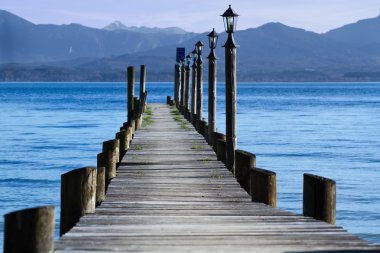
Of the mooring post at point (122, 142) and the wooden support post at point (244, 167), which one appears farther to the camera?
the mooring post at point (122, 142)

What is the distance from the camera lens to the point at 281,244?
7.91 m

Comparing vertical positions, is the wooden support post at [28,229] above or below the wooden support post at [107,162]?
above

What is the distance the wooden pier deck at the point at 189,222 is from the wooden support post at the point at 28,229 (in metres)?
0.76

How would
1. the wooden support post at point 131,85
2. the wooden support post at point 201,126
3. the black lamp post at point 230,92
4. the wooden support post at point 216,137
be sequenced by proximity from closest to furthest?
the black lamp post at point 230,92 → the wooden support post at point 216,137 → the wooden support post at point 201,126 → the wooden support post at point 131,85

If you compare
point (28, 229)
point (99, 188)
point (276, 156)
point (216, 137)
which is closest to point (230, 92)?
point (216, 137)

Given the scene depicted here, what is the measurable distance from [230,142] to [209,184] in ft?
10.0

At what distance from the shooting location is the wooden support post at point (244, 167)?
13.2 m

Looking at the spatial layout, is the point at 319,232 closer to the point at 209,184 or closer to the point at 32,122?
the point at 209,184

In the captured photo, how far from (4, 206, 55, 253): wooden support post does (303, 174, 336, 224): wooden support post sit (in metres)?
3.80

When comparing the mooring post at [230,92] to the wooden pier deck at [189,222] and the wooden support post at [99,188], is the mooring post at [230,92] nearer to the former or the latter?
the wooden pier deck at [189,222]

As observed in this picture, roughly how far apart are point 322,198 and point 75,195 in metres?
2.77

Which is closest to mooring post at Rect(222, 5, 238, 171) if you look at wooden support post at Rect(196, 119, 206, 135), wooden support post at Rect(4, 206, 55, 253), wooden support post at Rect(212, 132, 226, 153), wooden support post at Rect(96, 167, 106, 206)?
wooden support post at Rect(212, 132, 226, 153)

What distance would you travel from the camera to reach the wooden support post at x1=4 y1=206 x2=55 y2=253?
6.40 metres

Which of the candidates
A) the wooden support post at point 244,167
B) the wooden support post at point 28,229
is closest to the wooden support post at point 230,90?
the wooden support post at point 244,167
